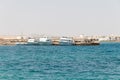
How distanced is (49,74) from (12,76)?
396cm

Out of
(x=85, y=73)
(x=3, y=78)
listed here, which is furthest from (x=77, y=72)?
(x=3, y=78)

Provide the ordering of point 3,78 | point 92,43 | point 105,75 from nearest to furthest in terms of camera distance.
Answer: point 3,78, point 105,75, point 92,43

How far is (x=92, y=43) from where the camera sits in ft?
564

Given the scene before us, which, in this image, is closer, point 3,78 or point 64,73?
point 3,78

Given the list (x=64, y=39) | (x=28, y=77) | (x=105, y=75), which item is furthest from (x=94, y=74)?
(x=64, y=39)

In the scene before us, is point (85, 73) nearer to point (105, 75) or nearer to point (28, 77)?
point (105, 75)

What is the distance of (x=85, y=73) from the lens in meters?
42.2

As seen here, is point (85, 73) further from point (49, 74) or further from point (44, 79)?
point (44, 79)

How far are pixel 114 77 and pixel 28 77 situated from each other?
25.4ft

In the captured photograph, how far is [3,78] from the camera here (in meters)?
37.1

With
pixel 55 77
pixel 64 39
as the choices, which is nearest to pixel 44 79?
pixel 55 77

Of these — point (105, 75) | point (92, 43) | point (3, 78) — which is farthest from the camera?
point (92, 43)

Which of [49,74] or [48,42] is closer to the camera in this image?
[49,74]

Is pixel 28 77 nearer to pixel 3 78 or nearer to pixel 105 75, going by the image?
pixel 3 78
